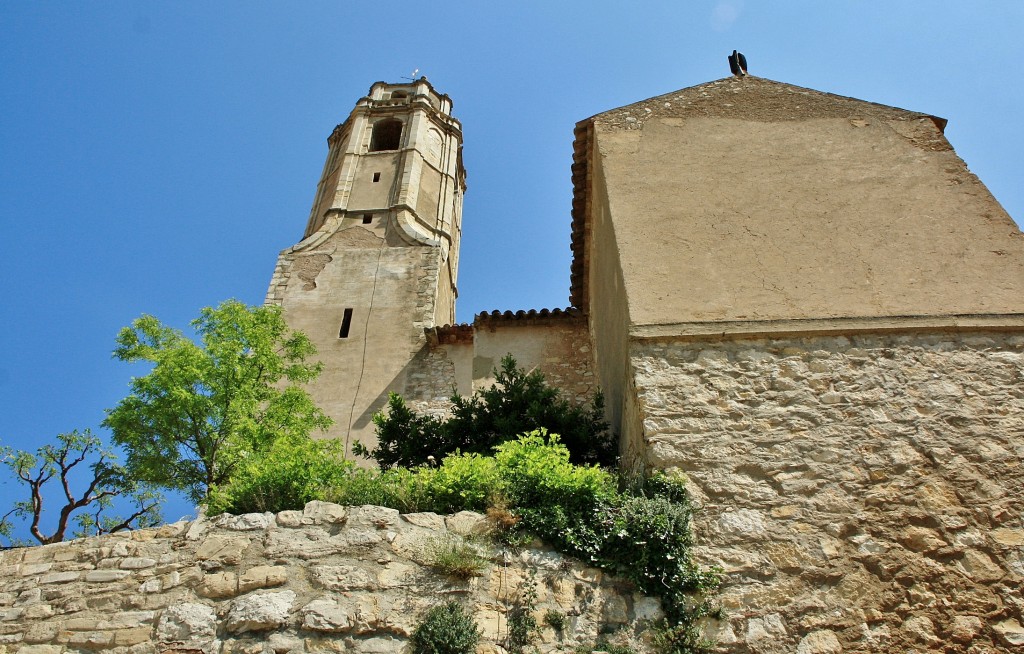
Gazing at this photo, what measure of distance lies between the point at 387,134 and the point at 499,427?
17516 mm

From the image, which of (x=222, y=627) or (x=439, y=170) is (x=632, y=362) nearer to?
(x=222, y=627)

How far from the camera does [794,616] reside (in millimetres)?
4438

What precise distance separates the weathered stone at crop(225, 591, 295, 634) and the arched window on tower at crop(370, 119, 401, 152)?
19.8 m

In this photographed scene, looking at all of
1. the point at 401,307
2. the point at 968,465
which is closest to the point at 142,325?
the point at 401,307

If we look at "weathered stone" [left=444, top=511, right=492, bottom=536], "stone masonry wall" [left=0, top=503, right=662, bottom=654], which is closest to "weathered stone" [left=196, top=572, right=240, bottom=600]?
"stone masonry wall" [left=0, top=503, right=662, bottom=654]

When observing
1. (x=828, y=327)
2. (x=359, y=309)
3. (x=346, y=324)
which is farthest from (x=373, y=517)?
(x=359, y=309)

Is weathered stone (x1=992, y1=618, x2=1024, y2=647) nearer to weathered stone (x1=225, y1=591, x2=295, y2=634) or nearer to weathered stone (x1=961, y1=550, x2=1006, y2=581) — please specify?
weathered stone (x1=961, y1=550, x2=1006, y2=581)

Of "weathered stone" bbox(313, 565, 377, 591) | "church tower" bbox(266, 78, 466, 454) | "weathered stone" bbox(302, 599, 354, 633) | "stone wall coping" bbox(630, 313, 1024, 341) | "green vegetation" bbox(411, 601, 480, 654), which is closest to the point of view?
"green vegetation" bbox(411, 601, 480, 654)

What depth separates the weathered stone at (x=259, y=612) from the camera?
4.28 metres

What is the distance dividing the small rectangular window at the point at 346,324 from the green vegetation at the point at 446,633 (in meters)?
11.5

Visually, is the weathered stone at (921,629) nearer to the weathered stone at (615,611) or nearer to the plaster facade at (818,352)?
the plaster facade at (818,352)

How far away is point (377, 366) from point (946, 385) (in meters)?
10.9

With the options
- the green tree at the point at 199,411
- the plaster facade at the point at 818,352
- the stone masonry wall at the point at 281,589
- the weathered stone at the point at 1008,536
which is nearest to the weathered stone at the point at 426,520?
A: the stone masonry wall at the point at 281,589

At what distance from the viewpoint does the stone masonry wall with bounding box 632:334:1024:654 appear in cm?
444
